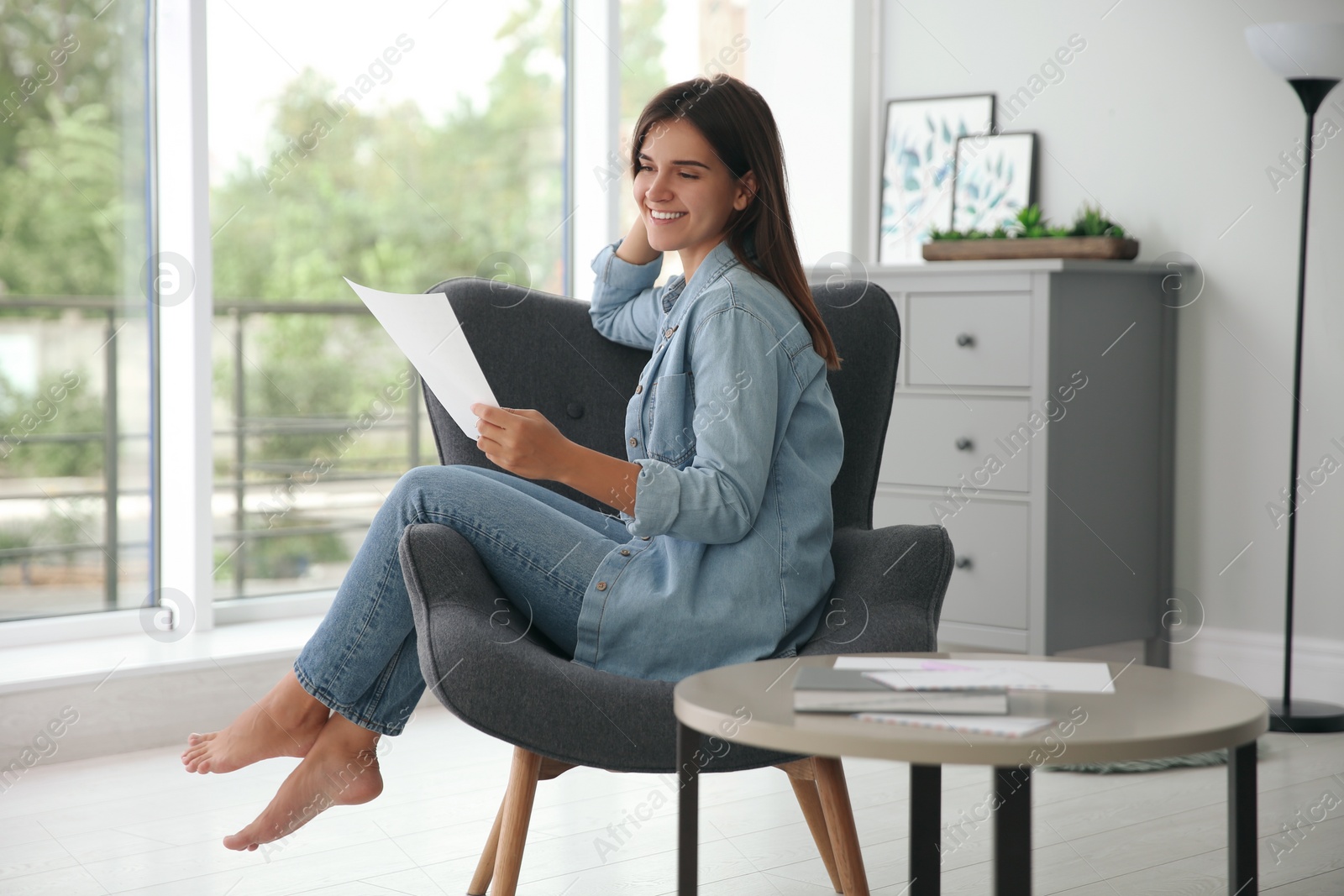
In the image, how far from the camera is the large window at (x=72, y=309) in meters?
2.75

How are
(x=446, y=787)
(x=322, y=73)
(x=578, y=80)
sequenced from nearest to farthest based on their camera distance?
(x=446, y=787)
(x=322, y=73)
(x=578, y=80)

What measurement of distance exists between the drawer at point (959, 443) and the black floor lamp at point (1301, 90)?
54cm

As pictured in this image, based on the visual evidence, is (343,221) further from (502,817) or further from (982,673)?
(982,673)

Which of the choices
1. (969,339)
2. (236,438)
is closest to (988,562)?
(969,339)

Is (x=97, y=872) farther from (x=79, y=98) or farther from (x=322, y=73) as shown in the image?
(x=322, y=73)

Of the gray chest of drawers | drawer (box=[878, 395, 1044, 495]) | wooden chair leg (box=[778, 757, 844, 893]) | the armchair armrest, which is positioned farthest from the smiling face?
the gray chest of drawers

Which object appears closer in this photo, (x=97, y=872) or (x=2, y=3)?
(x=97, y=872)

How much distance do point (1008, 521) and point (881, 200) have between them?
1129 mm

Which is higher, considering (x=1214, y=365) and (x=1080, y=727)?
(x=1214, y=365)

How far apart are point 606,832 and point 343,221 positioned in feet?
7.07

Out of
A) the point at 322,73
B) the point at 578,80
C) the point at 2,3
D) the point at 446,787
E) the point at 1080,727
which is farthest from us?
the point at 578,80

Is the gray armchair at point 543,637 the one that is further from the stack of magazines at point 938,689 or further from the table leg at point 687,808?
the stack of magazines at point 938,689

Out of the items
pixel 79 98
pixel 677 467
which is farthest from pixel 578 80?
pixel 677 467

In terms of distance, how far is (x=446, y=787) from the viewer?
7.80 feet
